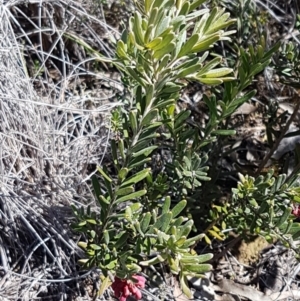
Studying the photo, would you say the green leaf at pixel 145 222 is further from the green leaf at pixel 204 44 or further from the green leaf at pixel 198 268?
the green leaf at pixel 204 44

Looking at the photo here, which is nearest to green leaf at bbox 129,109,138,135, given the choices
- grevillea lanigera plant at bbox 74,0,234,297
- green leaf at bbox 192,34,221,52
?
grevillea lanigera plant at bbox 74,0,234,297

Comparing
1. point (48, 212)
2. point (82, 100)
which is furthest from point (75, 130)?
point (48, 212)

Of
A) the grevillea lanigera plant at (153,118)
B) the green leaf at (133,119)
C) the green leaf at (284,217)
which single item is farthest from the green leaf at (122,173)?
the green leaf at (284,217)

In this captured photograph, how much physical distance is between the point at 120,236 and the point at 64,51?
119 centimetres

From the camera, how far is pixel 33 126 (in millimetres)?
2107

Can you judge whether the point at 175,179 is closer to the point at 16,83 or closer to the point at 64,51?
the point at 16,83

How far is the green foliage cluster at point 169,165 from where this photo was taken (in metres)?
1.40

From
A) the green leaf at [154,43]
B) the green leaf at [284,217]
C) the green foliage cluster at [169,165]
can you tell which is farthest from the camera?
the green leaf at [284,217]

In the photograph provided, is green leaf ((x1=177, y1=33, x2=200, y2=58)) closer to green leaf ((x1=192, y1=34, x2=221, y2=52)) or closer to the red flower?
green leaf ((x1=192, y1=34, x2=221, y2=52))

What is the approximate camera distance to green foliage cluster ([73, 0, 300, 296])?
140cm

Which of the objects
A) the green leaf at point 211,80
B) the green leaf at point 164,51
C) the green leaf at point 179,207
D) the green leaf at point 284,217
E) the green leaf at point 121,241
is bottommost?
the green leaf at point 121,241

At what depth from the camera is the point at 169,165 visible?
1826 mm

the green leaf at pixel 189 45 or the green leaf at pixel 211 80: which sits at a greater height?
the green leaf at pixel 189 45

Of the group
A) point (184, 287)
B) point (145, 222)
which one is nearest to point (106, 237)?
point (145, 222)
